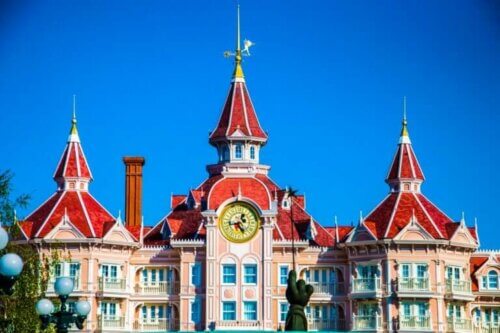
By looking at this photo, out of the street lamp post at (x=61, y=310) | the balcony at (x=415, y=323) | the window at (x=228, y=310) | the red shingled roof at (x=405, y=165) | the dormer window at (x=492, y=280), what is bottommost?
the street lamp post at (x=61, y=310)

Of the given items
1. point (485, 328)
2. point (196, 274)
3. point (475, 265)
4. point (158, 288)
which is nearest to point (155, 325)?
point (158, 288)

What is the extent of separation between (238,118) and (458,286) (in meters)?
17.4

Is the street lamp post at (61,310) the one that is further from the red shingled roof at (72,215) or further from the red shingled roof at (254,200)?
the red shingled roof at (254,200)

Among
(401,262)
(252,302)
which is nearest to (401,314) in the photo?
(401,262)

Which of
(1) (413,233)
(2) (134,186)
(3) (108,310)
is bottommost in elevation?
(3) (108,310)

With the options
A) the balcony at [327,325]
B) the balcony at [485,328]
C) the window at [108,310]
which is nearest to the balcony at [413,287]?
the balcony at [327,325]

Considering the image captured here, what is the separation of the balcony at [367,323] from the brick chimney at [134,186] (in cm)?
1517

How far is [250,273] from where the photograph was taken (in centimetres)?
9181

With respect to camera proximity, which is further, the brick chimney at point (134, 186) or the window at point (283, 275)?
the brick chimney at point (134, 186)

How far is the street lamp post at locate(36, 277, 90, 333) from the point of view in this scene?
137 ft

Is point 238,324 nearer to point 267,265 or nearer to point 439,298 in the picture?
point 267,265

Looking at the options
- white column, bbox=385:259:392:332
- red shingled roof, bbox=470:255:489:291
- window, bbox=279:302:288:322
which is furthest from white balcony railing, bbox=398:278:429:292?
window, bbox=279:302:288:322

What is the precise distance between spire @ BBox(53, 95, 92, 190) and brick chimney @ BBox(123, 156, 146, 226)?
2.57 metres

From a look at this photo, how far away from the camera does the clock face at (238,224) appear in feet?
A: 301
